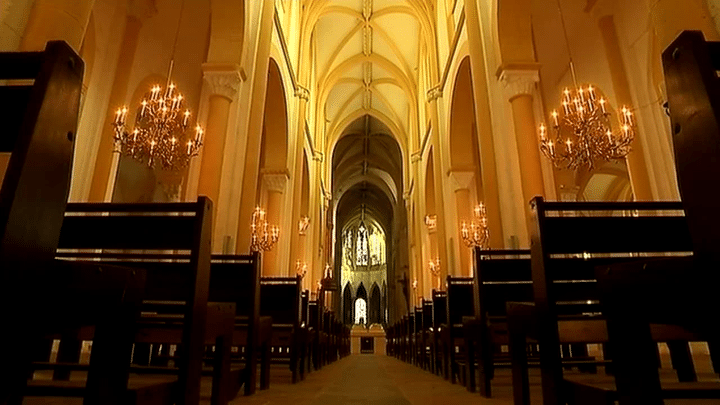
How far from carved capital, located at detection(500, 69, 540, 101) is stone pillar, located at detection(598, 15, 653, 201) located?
271cm

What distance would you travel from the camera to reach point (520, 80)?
7.50 m

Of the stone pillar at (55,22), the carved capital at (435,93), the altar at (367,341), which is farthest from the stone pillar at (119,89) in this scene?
the altar at (367,341)

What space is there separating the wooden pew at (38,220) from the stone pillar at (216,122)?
19.1ft

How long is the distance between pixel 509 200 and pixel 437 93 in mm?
7288

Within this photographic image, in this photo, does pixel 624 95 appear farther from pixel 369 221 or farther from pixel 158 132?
pixel 369 221

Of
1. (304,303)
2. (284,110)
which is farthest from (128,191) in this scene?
(304,303)

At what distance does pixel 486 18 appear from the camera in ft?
28.2

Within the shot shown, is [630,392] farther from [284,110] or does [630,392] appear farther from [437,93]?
[437,93]

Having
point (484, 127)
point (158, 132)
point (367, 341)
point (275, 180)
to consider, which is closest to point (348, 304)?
point (367, 341)

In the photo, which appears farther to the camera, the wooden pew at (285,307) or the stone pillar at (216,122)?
the stone pillar at (216,122)

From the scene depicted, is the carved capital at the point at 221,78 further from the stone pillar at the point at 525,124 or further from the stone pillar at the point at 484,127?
the stone pillar at the point at 525,124

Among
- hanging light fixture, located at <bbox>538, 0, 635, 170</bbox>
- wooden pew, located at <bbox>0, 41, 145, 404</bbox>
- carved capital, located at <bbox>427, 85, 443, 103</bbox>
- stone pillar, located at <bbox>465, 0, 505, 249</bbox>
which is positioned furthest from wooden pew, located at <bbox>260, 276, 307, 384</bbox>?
carved capital, located at <bbox>427, 85, 443, 103</bbox>

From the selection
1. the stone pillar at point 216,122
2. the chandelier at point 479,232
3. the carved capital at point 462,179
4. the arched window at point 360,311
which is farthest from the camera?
the arched window at point 360,311

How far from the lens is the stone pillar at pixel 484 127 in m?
7.54
